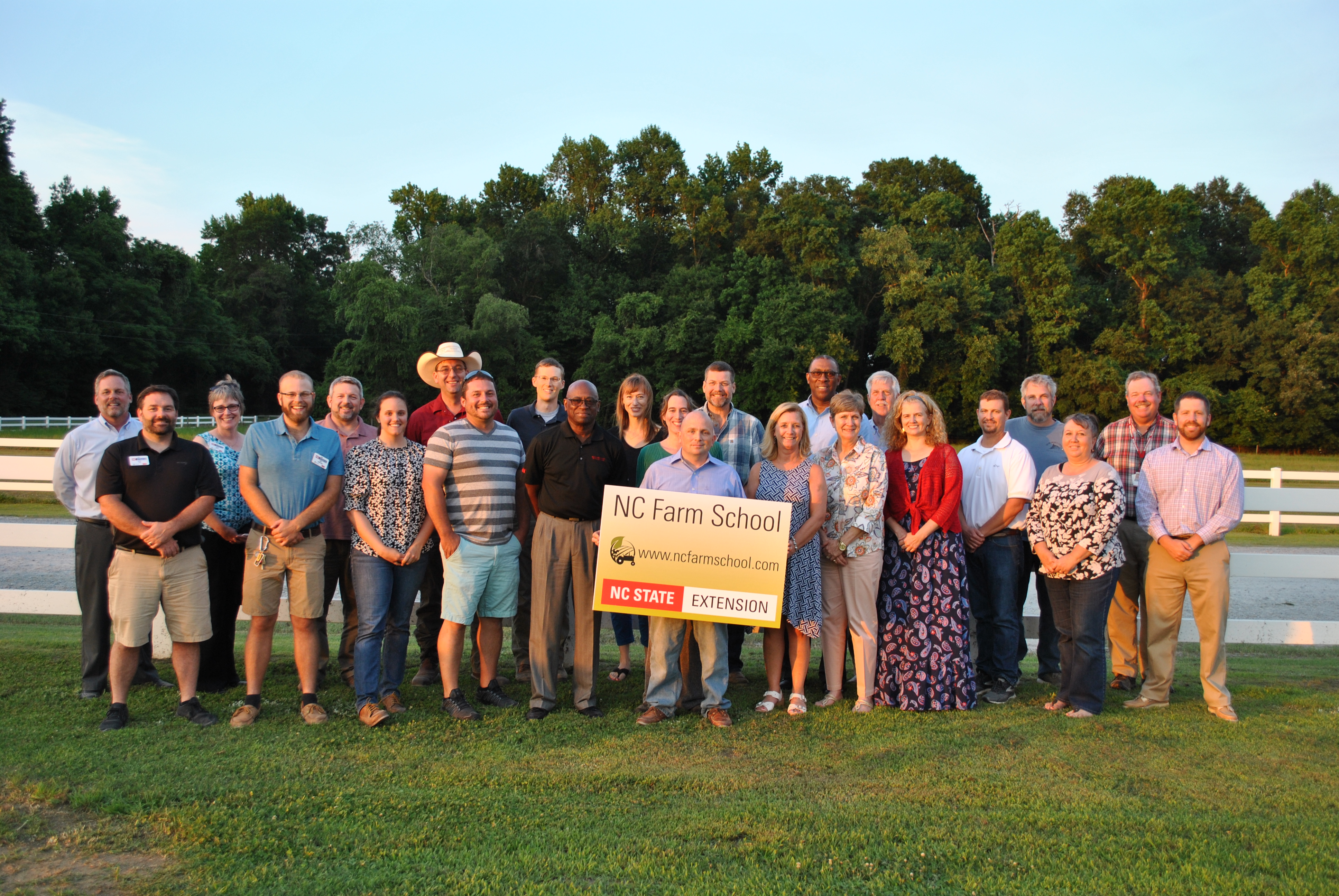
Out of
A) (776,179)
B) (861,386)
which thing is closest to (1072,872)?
(861,386)

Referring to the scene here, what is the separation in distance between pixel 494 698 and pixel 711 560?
5.80ft

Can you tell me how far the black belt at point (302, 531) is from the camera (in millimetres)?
5422

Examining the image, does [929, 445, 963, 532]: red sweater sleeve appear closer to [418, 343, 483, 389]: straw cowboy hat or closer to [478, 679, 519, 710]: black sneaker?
[478, 679, 519, 710]: black sneaker

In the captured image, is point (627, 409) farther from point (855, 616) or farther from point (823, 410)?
point (855, 616)

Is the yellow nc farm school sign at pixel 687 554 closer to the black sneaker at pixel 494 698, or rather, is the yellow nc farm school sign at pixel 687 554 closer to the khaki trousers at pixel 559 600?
the khaki trousers at pixel 559 600

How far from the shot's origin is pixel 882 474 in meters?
5.78

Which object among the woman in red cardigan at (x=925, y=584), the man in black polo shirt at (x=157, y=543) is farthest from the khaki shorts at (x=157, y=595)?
the woman in red cardigan at (x=925, y=584)

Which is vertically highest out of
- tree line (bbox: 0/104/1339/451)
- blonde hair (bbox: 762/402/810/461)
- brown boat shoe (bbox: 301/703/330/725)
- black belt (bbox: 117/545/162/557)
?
tree line (bbox: 0/104/1339/451)

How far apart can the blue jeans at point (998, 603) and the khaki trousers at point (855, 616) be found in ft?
2.59

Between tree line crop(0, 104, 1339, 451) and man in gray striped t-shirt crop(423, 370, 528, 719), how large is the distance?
121 feet

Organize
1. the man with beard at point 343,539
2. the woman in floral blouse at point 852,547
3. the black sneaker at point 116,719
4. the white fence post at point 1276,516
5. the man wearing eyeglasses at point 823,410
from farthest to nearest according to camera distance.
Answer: the white fence post at point 1276,516 → the man wearing eyeglasses at point 823,410 → the man with beard at point 343,539 → the woman in floral blouse at point 852,547 → the black sneaker at point 116,719

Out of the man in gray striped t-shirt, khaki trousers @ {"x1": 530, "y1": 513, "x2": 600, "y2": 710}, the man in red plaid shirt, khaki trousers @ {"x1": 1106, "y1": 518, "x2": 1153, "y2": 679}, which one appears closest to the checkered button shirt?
the man in red plaid shirt

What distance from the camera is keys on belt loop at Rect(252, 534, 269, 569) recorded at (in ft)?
17.7

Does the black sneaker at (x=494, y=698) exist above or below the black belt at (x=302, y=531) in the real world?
below
